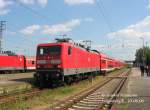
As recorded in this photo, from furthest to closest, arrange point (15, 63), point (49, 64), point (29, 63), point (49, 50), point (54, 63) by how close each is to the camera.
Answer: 1. point (29, 63)
2. point (15, 63)
3. point (49, 50)
4. point (49, 64)
5. point (54, 63)

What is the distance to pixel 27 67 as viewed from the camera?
65.8m

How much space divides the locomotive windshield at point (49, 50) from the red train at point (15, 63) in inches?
1144

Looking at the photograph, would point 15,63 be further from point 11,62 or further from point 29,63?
point 29,63

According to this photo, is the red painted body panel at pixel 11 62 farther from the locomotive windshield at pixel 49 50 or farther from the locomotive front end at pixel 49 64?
the locomotive front end at pixel 49 64

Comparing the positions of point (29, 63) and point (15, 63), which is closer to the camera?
point (15, 63)

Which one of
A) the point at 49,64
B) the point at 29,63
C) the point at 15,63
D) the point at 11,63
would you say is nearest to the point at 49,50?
the point at 49,64

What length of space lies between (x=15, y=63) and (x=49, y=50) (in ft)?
113

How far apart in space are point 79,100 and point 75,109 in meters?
2.99

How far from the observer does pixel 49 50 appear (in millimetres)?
26156

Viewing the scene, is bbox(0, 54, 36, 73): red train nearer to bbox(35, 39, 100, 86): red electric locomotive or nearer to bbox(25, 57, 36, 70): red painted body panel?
bbox(25, 57, 36, 70): red painted body panel

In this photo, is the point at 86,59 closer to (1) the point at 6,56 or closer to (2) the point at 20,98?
(2) the point at 20,98

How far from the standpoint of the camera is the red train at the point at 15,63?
55.2m

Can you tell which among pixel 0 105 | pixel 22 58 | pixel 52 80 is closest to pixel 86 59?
pixel 52 80

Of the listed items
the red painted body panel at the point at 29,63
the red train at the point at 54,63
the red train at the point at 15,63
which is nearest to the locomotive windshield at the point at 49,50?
the red train at the point at 54,63
